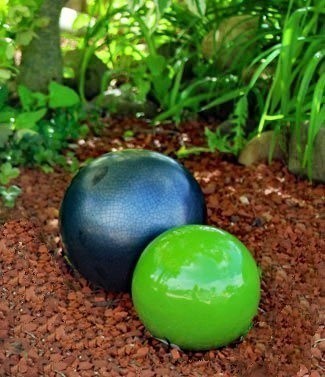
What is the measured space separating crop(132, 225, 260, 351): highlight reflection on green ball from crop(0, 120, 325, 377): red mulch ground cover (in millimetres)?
126

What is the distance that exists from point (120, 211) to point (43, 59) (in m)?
1.50

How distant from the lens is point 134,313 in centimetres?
330

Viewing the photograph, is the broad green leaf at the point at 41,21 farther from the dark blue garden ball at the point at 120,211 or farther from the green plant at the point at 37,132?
the dark blue garden ball at the point at 120,211

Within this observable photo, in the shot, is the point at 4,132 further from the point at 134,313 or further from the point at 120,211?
the point at 134,313

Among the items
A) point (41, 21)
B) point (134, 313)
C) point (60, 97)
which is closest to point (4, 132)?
point (60, 97)

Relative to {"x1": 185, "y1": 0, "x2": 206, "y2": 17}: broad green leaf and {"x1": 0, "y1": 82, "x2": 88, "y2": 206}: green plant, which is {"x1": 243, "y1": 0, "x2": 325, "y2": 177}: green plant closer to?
{"x1": 185, "y1": 0, "x2": 206, "y2": 17}: broad green leaf

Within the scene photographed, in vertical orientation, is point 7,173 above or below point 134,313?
above

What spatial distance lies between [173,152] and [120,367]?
1.76 meters

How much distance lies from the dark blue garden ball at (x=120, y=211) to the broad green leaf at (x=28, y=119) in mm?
809

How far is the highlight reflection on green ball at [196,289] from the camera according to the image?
114 inches

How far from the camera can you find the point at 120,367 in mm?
2990

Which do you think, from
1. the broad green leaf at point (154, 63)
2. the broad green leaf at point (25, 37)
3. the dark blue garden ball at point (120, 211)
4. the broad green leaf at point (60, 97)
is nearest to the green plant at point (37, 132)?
the broad green leaf at point (60, 97)

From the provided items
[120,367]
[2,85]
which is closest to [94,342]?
[120,367]

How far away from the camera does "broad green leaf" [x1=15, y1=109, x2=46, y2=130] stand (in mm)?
4055
